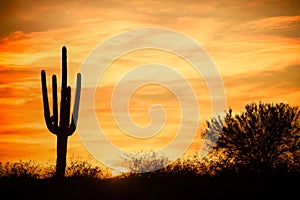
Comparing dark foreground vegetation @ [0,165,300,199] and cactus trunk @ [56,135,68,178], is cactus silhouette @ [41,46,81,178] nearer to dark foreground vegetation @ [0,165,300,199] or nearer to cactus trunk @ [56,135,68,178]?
cactus trunk @ [56,135,68,178]

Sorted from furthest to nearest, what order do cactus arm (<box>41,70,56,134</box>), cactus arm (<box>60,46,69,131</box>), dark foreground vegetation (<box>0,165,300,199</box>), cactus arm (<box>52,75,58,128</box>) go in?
cactus arm (<box>41,70,56,134</box>)
cactus arm (<box>52,75,58,128</box>)
cactus arm (<box>60,46,69,131</box>)
dark foreground vegetation (<box>0,165,300,199</box>)

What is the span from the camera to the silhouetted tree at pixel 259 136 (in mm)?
28031

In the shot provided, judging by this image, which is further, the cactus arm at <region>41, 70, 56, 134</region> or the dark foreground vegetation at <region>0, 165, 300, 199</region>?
the cactus arm at <region>41, 70, 56, 134</region>

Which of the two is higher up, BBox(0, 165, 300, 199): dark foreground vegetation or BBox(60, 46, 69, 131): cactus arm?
BBox(60, 46, 69, 131): cactus arm

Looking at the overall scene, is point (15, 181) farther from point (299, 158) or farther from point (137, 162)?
point (299, 158)

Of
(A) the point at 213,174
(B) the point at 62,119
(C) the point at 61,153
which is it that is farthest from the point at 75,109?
(A) the point at 213,174

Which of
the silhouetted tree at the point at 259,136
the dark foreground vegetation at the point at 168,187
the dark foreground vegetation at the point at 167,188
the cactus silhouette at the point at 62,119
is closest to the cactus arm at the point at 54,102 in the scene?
the cactus silhouette at the point at 62,119

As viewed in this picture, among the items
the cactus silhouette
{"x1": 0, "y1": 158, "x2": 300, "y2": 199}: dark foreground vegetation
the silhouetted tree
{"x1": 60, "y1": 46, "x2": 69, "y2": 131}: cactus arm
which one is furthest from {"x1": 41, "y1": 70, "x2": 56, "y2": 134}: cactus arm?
the silhouetted tree

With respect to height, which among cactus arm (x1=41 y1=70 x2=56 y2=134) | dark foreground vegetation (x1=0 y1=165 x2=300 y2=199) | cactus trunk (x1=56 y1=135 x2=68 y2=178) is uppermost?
cactus arm (x1=41 y1=70 x2=56 y2=134)

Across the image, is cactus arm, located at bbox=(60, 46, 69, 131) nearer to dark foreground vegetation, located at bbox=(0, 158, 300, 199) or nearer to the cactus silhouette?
the cactus silhouette

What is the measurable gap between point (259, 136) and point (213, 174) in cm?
1036

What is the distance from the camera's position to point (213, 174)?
1884cm

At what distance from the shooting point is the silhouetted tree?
28031 mm

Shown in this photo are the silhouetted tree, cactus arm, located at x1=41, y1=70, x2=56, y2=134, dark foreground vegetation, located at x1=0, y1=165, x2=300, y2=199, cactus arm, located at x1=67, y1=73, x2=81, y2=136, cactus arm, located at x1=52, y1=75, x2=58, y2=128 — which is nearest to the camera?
dark foreground vegetation, located at x1=0, y1=165, x2=300, y2=199
